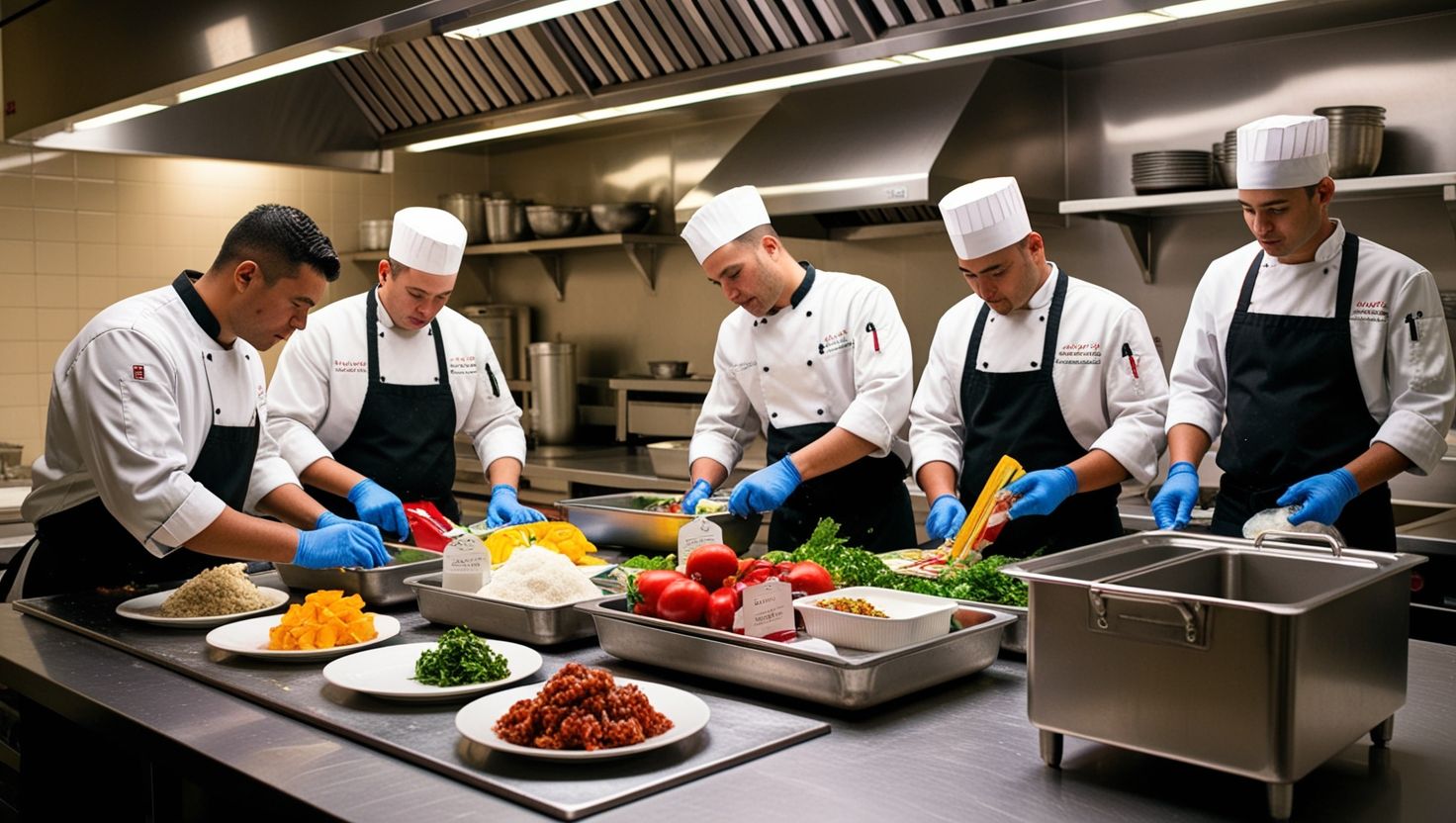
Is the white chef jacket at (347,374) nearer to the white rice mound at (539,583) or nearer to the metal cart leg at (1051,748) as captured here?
the white rice mound at (539,583)

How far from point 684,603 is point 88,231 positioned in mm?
4839

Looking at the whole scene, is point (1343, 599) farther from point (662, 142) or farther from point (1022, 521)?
point (662, 142)

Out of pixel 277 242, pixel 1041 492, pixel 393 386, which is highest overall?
pixel 277 242

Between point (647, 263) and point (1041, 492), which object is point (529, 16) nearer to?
point (1041, 492)

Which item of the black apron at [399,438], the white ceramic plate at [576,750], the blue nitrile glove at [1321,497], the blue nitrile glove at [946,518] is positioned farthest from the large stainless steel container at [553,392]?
the white ceramic plate at [576,750]

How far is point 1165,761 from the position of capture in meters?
1.61

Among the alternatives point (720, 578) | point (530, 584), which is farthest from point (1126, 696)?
point (530, 584)

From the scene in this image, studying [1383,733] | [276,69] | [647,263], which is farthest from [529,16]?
[647,263]

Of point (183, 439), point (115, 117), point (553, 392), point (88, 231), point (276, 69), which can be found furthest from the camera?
point (553, 392)

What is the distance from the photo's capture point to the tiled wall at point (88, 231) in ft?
18.1

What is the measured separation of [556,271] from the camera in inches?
258

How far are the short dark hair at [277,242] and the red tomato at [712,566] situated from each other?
105cm

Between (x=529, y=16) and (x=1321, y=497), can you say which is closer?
(x=1321, y=497)

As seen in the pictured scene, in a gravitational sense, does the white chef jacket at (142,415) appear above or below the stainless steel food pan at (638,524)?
above
